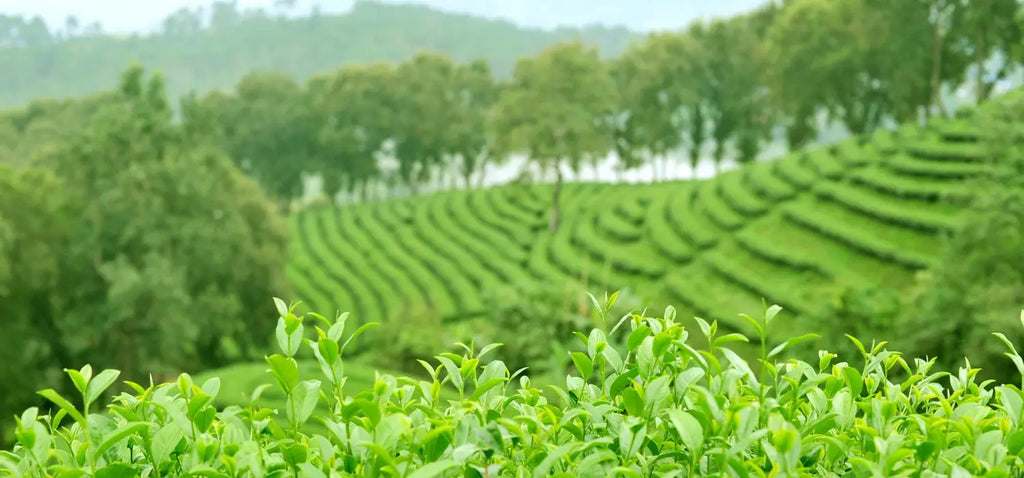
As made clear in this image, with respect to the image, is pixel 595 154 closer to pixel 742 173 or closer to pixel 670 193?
pixel 670 193

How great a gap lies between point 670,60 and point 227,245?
3262 centimetres

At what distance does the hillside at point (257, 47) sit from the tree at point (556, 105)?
357ft

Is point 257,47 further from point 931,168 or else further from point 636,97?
point 931,168

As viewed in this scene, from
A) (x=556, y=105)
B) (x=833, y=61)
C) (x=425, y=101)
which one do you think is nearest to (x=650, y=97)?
(x=833, y=61)

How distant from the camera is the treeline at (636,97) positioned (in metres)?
35.3

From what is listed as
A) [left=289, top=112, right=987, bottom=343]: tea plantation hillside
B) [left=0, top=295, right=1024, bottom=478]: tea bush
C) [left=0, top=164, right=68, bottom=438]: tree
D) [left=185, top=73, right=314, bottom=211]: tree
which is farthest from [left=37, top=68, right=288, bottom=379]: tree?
[left=185, top=73, right=314, bottom=211]: tree

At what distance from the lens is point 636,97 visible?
162 feet

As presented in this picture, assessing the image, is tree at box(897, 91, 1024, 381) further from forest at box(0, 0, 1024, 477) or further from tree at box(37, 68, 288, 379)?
tree at box(37, 68, 288, 379)

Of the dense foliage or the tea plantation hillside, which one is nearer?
the dense foliage

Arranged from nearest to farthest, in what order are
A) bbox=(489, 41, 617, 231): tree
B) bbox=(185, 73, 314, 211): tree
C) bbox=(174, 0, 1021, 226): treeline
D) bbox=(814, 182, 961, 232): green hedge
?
1. bbox=(814, 182, 961, 232): green hedge
2. bbox=(174, 0, 1021, 226): treeline
3. bbox=(489, 41, 617, 231): tree
4. bbox=(185, 73, 314, 211): tree

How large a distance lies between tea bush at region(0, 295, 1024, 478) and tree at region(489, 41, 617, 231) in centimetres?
3438

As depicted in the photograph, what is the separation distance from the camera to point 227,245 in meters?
22.5

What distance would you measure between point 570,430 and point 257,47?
595 ft

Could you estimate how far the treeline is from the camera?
3534cm
